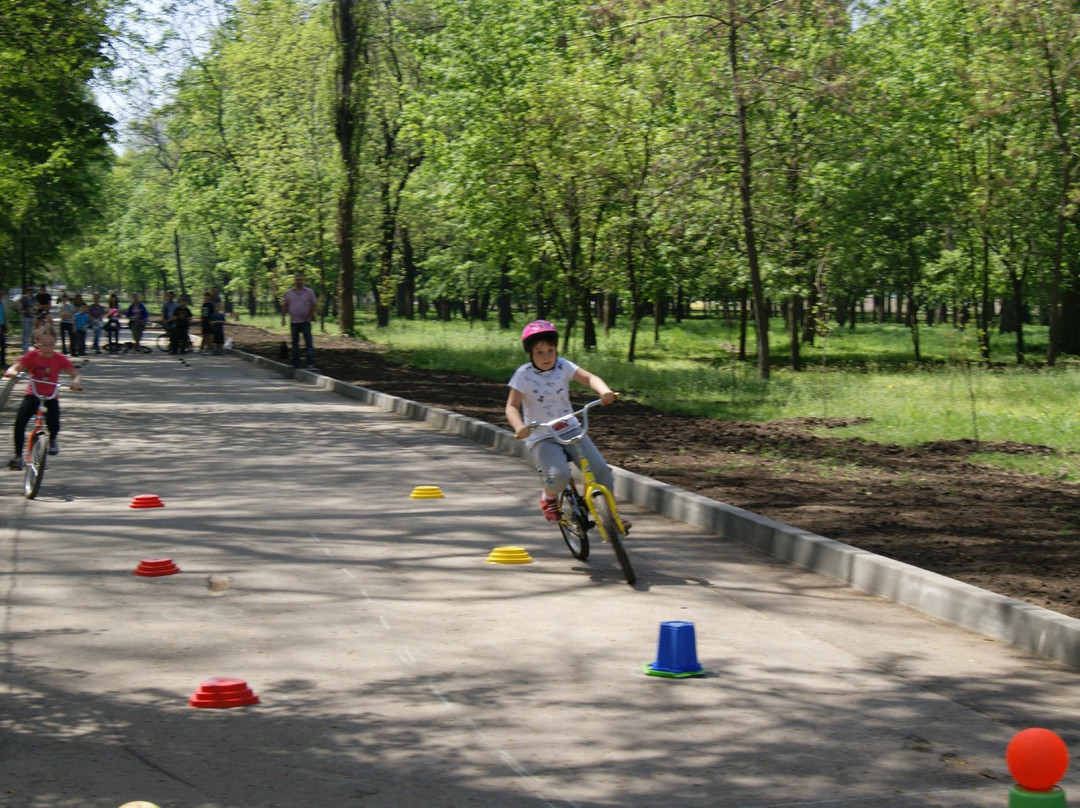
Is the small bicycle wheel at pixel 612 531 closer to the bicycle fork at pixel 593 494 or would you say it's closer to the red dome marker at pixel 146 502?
the bicycle fork at pixel 593 494

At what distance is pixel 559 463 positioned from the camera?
9234 mm

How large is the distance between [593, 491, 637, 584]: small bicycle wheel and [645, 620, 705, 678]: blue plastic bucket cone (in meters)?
2.09

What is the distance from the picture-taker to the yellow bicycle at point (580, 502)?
871 centimetres

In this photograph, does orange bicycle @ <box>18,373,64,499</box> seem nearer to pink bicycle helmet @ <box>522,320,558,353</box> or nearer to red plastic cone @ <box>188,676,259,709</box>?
pink bicycle helmet @ <box>522,320,558,353</box>

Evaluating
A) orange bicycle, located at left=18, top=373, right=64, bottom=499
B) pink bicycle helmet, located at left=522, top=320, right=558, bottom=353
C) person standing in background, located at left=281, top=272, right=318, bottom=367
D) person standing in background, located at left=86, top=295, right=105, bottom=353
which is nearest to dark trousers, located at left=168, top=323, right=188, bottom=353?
person standing in background, located at left=86, top=295, right=105, bottom=353

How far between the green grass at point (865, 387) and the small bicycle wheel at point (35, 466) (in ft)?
30.9

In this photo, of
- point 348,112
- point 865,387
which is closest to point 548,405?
point 865,387

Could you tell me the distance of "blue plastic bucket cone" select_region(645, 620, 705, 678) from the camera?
6230 millimetres

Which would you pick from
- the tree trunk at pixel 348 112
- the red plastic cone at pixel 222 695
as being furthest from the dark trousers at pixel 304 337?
the red plastic cone at pixel 222 695

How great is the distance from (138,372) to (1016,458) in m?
22.9

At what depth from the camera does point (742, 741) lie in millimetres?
5305

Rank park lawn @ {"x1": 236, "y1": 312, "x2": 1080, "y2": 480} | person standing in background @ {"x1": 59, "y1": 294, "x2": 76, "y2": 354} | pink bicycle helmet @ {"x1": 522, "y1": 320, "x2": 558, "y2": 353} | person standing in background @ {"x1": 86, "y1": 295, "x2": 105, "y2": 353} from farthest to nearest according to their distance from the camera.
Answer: person standing in background @ {"x1": 86, "y1": 295, "x2": 105, "y2": 353} → person standing in background @ {"x1": 59, "y1": 294, "x2": 76, "y2": 354} → park lawn @ {"x1": 236, "y1": 312, "x2": 1080, "y2": 480} → pink bicycle helmet @ {"x1": 522, "y1": 320, "x2": 558, "y2": 353}

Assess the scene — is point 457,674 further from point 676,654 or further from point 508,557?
point 508,557

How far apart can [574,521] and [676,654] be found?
9.86 ft
